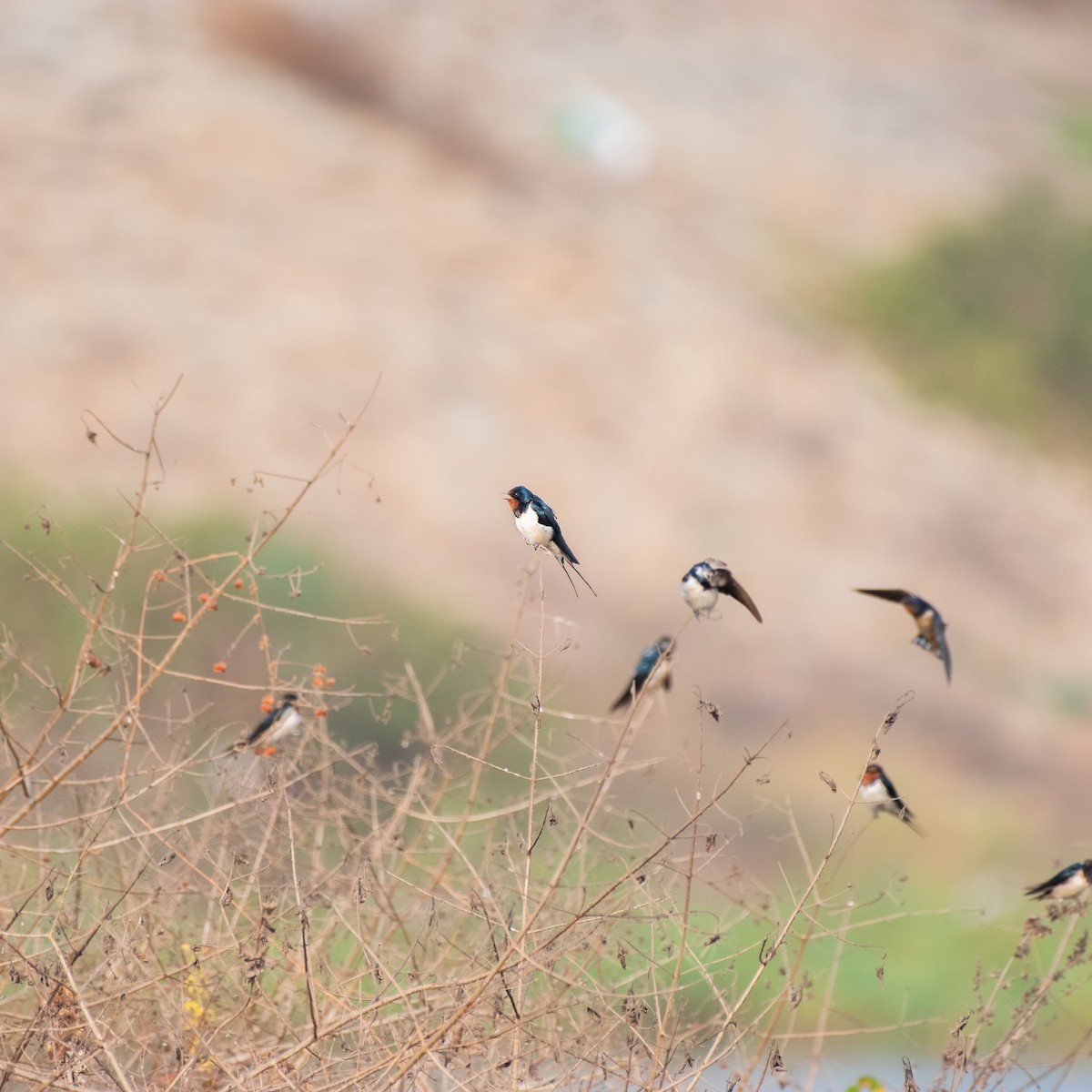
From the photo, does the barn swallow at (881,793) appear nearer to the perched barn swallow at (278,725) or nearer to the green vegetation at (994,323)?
the perched barn swallow at (278,725)

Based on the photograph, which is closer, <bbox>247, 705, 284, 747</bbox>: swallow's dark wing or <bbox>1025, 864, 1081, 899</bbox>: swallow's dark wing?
<bbox>1025, 864, 1081, 899</bbox>: swallow's dark wing

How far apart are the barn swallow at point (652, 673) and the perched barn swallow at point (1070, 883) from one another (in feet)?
4.59

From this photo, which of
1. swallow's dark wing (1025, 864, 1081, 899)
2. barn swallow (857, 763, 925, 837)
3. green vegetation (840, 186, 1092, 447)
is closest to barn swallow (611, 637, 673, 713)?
barn swallow (857, 763, 925, 837)

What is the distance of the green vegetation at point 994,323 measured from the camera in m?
25.5

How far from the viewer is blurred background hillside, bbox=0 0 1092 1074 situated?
65.1ft

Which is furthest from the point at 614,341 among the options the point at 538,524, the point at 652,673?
the point at 652,673

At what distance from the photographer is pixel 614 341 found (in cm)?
2370

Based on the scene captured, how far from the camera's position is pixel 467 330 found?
23.0m

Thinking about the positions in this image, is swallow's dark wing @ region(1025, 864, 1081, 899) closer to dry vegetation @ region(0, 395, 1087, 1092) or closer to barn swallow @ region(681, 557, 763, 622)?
dry vegetation @ region(0, 395, 1087, 1092)

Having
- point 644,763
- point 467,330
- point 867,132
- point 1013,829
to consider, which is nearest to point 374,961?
point 644,763

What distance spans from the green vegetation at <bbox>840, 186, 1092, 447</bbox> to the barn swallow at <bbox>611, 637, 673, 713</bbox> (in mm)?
20133

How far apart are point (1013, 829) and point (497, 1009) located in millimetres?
15768

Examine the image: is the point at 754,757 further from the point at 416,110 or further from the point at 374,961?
the point at 416,110

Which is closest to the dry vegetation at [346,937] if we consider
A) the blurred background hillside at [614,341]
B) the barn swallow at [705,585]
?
the barn swallow at [705,585]
